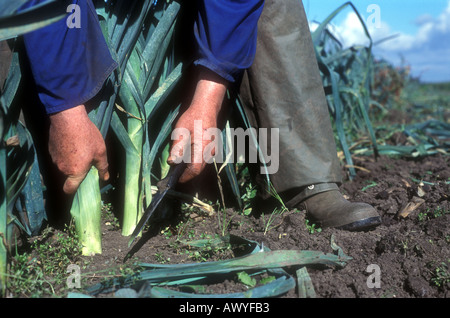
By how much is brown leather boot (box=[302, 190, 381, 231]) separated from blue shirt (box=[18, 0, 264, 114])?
572 millimetres

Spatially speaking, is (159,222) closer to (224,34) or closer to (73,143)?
(73,143)

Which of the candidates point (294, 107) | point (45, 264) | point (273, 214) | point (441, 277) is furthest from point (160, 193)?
point (441, 277)

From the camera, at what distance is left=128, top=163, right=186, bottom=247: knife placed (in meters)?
1.35

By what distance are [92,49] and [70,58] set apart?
0.09 meters

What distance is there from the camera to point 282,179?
1.70 m

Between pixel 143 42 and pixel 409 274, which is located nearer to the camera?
pixel 409 274

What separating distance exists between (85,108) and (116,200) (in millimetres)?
447

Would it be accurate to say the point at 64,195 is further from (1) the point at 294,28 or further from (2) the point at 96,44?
(1) the point at 294,28

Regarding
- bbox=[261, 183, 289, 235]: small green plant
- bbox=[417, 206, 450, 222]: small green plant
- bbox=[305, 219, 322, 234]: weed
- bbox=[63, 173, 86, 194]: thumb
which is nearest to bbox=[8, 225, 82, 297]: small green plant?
bbox=[63, 173, 86, 194]: thumb

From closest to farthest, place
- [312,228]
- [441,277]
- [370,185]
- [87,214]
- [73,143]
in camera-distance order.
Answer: [441,277]
[73,143]
[87,214]
[312,228]
[370,185]

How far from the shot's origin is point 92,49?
1.35 meters

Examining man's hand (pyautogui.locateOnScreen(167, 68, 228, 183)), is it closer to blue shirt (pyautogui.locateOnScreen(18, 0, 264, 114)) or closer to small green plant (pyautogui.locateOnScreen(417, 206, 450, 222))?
blue shirt (pyautogui.locateOnScreen(18, 0, 264, 114))

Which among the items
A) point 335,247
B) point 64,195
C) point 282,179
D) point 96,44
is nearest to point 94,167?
point 64,195

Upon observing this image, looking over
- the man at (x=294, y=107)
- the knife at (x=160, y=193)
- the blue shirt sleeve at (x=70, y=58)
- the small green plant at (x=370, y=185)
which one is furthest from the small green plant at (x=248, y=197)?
the blue shirt sleeve at (x=70, y=58)
